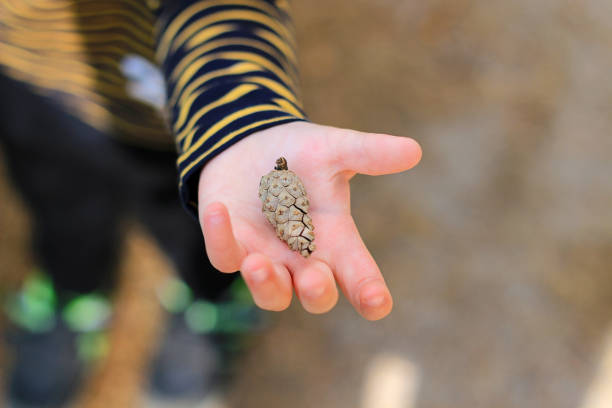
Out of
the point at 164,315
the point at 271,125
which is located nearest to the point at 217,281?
the point at 164,315

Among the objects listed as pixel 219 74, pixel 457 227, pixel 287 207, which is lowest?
pixel 287 207

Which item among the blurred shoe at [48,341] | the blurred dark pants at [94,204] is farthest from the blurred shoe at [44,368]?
the blurred dark pants at [94,204]

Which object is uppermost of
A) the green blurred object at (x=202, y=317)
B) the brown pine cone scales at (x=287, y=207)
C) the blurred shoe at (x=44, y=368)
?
the green blurred object at (x=202, y=317)

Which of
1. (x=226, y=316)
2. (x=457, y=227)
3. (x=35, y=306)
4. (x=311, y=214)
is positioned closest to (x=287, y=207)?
(x=311, y=214)

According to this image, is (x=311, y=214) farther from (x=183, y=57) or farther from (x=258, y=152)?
(x=183, y=57)

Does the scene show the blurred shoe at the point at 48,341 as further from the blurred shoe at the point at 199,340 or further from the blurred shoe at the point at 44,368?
the blurred shoe at the point at 199,340

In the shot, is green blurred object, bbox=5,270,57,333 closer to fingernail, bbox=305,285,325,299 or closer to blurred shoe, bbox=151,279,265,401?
blurred shoe, bbox=151,279,265,401
